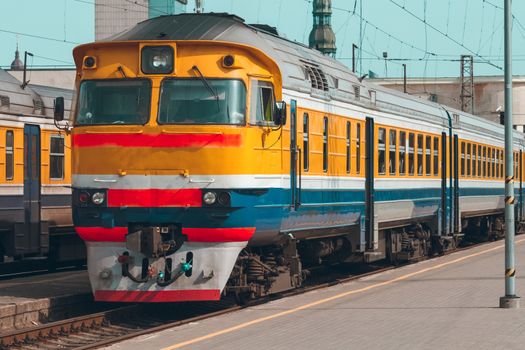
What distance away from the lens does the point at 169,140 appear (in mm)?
14680

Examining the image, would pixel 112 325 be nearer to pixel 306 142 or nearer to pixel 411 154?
pixel 306 142

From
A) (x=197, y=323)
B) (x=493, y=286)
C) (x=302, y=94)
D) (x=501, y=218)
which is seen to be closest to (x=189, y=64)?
(x=302, y=94)

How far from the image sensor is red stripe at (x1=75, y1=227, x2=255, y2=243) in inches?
575

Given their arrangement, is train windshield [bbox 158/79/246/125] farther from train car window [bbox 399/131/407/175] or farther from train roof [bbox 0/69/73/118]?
train car window [bbox 399/131/407/175]

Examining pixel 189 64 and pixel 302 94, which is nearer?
pixel 189 64

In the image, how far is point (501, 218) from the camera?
3600 cm

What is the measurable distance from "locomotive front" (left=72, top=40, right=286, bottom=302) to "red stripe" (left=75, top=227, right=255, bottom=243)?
1 cm

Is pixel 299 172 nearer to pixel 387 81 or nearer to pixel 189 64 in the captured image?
pixel 189 64

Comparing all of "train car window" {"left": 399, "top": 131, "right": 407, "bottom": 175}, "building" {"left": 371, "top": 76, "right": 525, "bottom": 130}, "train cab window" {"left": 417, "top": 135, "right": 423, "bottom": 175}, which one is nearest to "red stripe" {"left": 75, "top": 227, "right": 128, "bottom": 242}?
"train car window" {"left": 399, "top": 131, "right": 407, "bottom": 175}

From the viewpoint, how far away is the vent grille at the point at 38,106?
21.9 meters

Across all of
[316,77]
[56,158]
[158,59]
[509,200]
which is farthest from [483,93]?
[158,59]

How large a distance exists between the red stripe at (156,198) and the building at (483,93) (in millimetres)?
68577

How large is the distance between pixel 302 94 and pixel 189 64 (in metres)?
2.32

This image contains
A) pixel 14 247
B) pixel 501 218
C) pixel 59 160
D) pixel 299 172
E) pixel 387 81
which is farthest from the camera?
pixel 387 81
